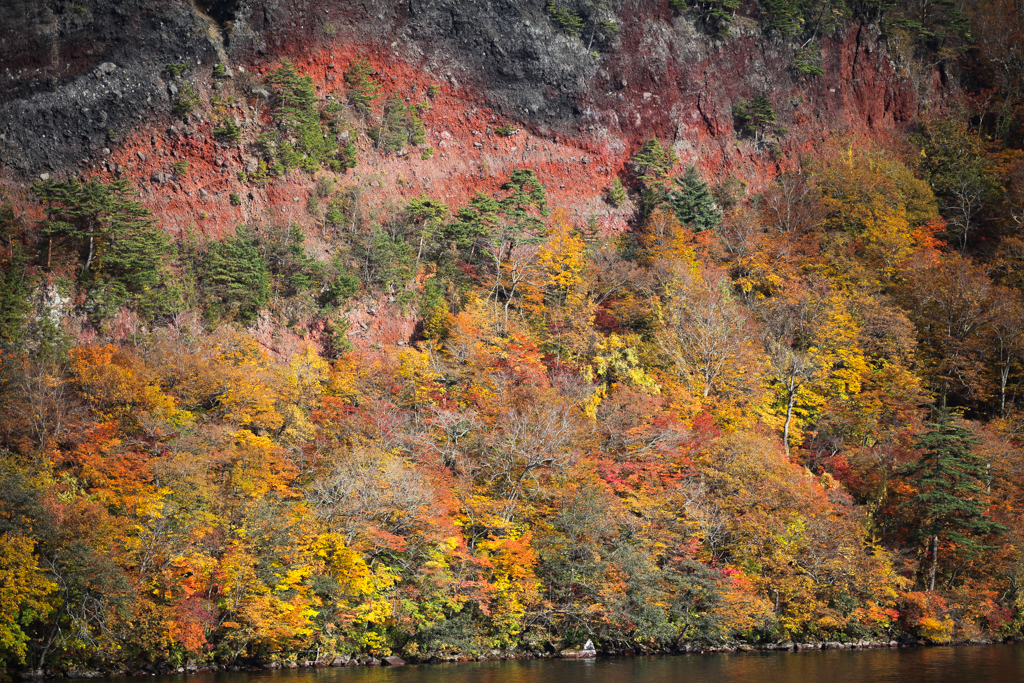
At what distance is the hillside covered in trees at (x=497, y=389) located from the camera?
2714 cm

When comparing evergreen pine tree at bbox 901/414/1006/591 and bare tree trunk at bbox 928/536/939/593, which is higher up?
evergreen pine tree at bbox 901/414/1006/591

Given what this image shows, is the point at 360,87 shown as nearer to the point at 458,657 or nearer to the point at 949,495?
the point at 458,657

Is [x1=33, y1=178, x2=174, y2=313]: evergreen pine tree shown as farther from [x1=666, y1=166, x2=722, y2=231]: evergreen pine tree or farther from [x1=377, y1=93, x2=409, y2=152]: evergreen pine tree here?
[x1=666, y1=166, x2=722, y2=231]: evergreen pine tree

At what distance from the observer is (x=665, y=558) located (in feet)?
107

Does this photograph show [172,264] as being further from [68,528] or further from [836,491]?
[836,491]

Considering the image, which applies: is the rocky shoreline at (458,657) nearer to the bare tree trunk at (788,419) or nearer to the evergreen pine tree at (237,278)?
the bare tree trunk at (788,419)

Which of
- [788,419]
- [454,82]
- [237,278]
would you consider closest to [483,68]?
[454,82]

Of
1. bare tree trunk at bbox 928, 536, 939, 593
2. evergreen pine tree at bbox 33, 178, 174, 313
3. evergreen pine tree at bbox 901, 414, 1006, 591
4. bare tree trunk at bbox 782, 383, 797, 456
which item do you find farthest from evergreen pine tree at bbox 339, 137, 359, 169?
bare tree trunk at bbox 928, 536, 939, 593

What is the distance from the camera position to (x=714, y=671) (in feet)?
85.2

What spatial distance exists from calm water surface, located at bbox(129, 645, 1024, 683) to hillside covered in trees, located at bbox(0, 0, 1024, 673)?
5.20 ft

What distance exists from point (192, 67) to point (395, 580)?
3078cm

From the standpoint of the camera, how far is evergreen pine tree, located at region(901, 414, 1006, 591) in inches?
1372

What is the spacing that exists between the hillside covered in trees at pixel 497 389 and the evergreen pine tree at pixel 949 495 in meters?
0.20

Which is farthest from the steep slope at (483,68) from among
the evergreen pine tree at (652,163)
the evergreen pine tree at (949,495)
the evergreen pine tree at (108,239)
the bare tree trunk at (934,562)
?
the bare tree trunk at (934,562)
